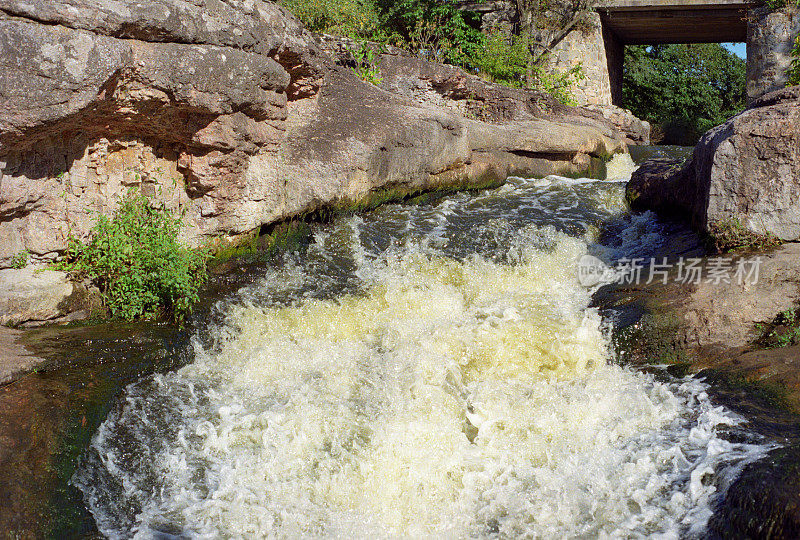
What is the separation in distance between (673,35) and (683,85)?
397cm

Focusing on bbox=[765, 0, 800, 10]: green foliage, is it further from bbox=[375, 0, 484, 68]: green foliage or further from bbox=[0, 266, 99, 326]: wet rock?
bbox=[0, 266, 99, 326]: wet rock

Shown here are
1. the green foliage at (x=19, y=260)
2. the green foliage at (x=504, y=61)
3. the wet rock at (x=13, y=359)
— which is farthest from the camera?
the green foliage at (x=504, y=61)

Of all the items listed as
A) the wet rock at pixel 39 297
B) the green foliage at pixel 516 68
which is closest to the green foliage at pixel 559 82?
the green foliage at pixel 516 68

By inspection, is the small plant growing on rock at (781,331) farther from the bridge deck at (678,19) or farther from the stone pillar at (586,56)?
the stone pillar at (586,56)

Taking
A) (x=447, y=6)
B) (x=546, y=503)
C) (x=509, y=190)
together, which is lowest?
(x=546, y=503)

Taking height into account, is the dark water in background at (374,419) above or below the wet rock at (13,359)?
below

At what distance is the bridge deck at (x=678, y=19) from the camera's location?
46.8 ft

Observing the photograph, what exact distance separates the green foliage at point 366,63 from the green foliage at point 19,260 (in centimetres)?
531

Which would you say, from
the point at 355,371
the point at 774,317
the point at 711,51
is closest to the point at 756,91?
the point at 711,51

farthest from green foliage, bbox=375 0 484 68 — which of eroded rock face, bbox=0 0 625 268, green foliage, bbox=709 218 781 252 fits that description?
green foliage, bbox=709 218 781 252

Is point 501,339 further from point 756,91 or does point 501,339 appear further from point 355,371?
point 756,91

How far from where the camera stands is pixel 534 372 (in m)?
4.84

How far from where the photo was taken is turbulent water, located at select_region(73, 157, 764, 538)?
3.50 metres

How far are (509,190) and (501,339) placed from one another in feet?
13.6
